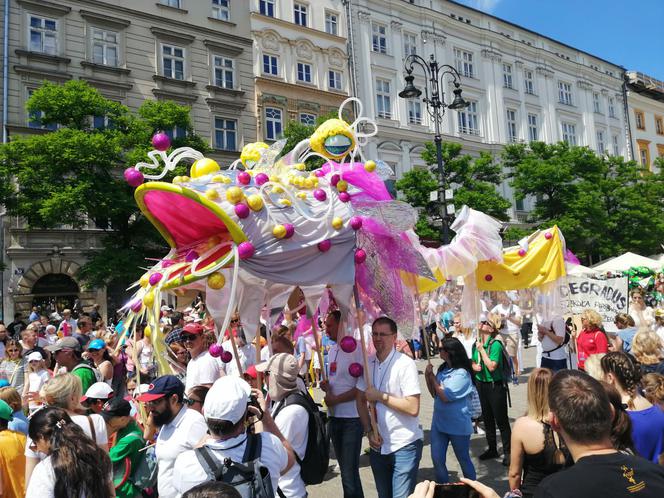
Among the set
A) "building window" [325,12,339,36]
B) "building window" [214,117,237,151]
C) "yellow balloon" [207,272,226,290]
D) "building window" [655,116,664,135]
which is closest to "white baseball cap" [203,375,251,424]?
"yellow balloon" [207,272,226,290]

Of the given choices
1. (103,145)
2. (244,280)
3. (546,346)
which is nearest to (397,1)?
(103,145)

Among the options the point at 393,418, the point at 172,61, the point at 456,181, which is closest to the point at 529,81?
the point at 456,181

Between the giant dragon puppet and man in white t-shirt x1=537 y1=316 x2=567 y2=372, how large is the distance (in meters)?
2.46

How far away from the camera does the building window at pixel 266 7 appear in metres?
23.7

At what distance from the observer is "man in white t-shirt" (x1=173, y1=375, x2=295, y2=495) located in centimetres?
225

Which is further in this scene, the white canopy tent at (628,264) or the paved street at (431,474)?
the white canopy tent at (628,264)

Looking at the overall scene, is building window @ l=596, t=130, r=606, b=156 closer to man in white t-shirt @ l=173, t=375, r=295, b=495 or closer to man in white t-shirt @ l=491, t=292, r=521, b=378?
man in white t-shirt @ l=491, t=292, r=521, b=378

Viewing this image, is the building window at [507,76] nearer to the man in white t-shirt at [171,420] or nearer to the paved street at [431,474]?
the paved street at [431,474]

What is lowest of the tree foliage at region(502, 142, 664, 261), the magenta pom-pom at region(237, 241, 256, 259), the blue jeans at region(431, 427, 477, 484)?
the blue jeans at region(431, 427, 477, 484)

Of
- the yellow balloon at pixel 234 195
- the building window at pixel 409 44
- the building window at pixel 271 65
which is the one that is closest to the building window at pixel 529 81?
the building window at pixel 409 44

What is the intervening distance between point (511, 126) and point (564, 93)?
6.31m

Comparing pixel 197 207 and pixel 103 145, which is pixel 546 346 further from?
pixel 103 145

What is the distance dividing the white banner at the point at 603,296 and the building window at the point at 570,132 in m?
26.4

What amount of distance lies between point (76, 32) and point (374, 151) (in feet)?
43.2
